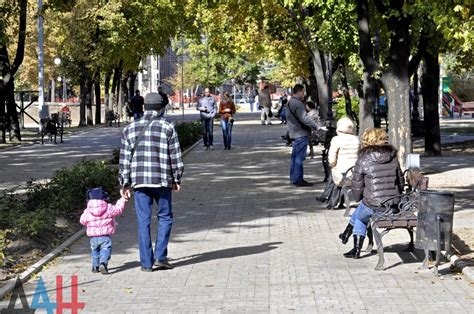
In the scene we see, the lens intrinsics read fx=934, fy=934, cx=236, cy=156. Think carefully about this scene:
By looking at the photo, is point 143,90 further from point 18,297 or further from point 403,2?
point 18,297

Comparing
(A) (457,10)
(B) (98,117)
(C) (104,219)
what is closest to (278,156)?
(A) (457,10)

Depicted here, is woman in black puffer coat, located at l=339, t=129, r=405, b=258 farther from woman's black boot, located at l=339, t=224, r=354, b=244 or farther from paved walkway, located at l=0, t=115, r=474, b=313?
woman's black boot, located at l=339, t=224, r=354, b=244

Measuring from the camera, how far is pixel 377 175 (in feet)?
32.4

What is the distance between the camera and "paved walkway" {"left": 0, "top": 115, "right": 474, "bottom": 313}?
789 centimetres

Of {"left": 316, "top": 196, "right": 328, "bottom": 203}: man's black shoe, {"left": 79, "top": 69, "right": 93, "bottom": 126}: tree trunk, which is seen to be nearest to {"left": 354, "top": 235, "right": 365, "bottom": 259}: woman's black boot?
{"left": 316, "top": 196, "right": 328, "bottom": 203}: man's black shoe

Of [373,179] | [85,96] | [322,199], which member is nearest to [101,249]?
[373,179]

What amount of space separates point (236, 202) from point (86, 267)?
585cm

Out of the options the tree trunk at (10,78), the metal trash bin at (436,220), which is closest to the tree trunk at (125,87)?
the tree trunk at (10,78)

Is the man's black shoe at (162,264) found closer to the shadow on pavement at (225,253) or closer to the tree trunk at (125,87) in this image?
the shadow on pavement at (225,253)

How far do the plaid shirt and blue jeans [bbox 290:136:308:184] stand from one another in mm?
8012

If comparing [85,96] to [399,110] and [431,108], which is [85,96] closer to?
[431,108]

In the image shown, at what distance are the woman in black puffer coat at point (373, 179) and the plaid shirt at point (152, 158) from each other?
1.98 m

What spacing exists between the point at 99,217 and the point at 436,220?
10.9 ft

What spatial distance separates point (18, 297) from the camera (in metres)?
8.22
